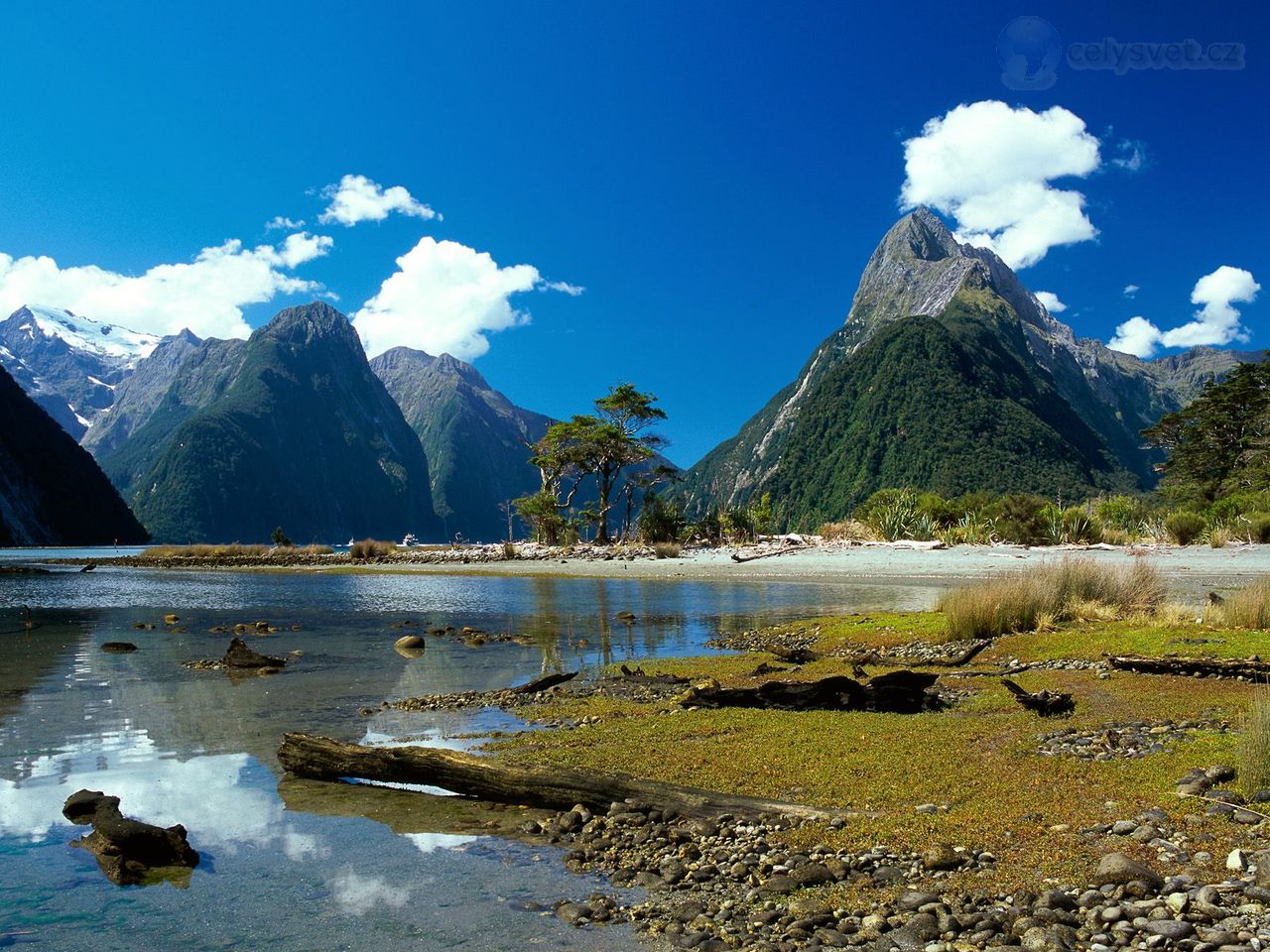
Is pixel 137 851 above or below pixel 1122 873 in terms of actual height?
below

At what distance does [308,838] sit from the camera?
618cm

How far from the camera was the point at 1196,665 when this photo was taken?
1034 centimetres

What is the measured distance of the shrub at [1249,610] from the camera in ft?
44.1

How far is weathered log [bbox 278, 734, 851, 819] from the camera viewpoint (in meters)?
6.21

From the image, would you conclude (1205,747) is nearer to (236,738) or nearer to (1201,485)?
(236,738)

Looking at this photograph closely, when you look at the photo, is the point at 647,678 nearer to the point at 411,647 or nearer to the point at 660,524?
the point at 411,647

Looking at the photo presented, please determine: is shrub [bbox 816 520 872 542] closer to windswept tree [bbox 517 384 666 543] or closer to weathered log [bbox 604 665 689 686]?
windswept tree [bbox 517 384 666 543]

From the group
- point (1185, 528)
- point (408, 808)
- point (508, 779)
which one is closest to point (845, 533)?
point (1185, 528)

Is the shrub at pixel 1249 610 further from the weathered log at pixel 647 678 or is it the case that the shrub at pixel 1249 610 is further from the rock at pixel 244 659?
the rock at pixel 244 659

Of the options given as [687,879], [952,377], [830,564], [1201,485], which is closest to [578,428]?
[830,564]

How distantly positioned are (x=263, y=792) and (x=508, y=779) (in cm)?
249

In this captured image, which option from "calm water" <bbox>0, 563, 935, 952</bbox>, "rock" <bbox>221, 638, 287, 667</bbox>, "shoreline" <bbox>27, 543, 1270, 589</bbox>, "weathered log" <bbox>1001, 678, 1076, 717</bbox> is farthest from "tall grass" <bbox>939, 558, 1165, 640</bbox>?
"rock" <bbox>221, 638, 287, 667</bbox>

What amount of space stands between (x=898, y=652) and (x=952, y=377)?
18191 centimetres

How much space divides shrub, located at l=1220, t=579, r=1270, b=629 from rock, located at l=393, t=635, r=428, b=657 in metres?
15.8
